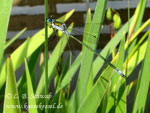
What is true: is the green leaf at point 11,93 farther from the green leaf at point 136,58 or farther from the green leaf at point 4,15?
the green leaf at point 136,58

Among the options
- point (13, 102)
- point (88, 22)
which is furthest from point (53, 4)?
point (13, 102)

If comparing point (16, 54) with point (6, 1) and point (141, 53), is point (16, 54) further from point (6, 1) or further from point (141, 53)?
point (141, 53)

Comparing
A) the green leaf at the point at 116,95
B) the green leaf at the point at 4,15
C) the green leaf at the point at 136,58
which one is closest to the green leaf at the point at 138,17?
the green leaf at the point at 136,58

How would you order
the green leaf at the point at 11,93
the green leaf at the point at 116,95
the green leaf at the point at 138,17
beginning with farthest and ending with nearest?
the green leaf at the point at 138,17 < the green leaf at the point at 116,95 < the green leaf at the point at 11,93

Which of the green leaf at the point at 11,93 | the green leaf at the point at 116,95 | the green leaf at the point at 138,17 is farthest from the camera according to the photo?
the green leaf at the point at 138,17

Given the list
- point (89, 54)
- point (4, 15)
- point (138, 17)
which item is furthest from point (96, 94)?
point (138, 17)

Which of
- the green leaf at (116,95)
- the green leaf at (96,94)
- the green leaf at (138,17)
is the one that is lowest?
the green leaf at (116,95)

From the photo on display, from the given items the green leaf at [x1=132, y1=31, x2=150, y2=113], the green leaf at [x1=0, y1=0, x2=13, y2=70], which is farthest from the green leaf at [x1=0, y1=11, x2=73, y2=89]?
the green leaf at [x1=132, y1=31, x2=150, y2=113]

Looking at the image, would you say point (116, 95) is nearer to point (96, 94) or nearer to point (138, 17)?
point (96, 94)
